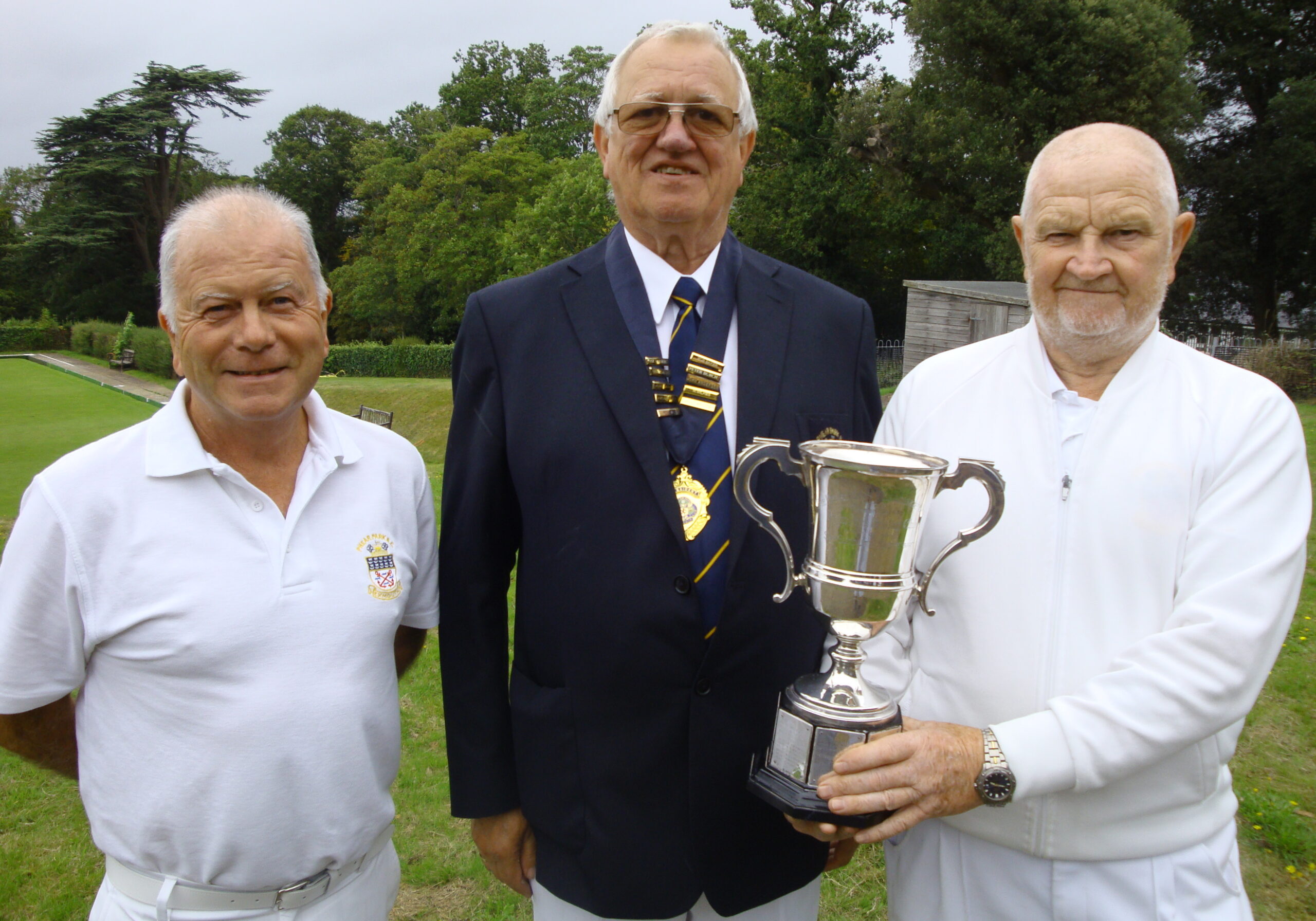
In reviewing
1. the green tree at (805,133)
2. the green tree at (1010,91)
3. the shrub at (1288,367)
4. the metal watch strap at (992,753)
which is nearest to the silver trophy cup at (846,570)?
the metal watch strap at (992,753)

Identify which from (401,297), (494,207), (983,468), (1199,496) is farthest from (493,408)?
Result: (401,297)

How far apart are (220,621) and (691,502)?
1090mm

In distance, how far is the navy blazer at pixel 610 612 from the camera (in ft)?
6.88

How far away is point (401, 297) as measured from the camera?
41.6 metres

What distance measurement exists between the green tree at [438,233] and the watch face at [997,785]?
3535 cm

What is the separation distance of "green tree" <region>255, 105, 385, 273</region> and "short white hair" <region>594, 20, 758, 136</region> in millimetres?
55142

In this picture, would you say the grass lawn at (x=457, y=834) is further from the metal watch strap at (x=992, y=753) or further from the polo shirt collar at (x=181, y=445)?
the polo shirt collar at (x=181, y=445)

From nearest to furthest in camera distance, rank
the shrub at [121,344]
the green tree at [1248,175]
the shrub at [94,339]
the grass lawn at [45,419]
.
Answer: the grass lawn at [45,419], the green tree at [1248,175], the shrub at [121,344], the shrub at [94,339]

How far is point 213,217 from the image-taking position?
80.8 inches

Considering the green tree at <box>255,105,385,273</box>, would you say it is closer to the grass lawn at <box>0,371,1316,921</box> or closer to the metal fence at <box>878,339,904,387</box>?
the metal fence at <box>878,339,904,387</box>

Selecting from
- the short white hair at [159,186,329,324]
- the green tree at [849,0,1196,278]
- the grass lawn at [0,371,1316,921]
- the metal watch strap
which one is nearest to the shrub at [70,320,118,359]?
the green tree at [849,0,1196,278]

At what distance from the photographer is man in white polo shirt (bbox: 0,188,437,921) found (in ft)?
6.39

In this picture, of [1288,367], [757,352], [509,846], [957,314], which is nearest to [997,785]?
[757,352]

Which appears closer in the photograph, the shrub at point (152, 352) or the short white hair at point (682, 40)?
the short white hair at point (682, 40)
